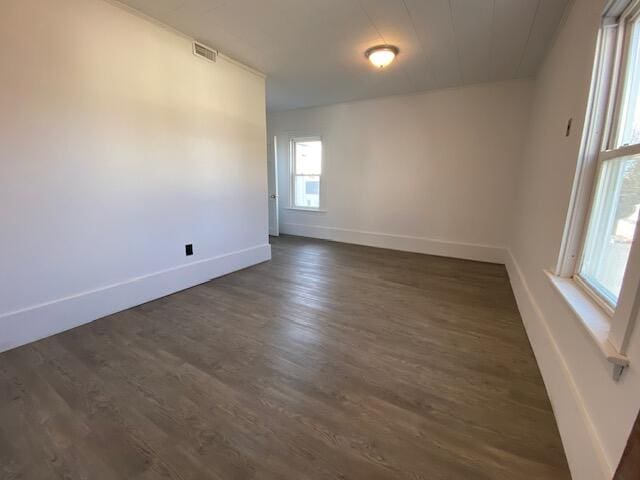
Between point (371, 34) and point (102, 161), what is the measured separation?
2746 millimetres

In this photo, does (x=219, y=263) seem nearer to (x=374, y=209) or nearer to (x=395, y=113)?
(x=374, y=209)

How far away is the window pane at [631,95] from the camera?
4.40 ft

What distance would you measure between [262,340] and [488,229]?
12.7 feet

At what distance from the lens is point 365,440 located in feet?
4.56

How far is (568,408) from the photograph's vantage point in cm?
138

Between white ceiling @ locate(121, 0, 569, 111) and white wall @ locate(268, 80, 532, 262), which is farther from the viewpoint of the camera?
white wall @ locate(268, 80, 532, 262)

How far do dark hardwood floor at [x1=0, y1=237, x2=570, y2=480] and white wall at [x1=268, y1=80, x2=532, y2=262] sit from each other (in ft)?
6.50

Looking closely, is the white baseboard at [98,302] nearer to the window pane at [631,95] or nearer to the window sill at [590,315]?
the window sill at [590,315]

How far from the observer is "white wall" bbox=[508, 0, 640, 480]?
3.37 ft

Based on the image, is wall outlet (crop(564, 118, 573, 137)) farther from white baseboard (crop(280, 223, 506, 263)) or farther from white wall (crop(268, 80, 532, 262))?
white baseboard (crop(280, 223, 506, 263))

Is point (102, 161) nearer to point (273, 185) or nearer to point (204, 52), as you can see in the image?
point (204, 52)

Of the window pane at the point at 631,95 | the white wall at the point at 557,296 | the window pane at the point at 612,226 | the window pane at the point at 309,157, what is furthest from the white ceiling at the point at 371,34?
the window pane at the point at 309,157

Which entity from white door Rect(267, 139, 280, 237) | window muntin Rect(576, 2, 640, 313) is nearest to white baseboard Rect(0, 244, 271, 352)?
white door Rect(267, 139, 280, 237)

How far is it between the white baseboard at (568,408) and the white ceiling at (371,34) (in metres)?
2.49
